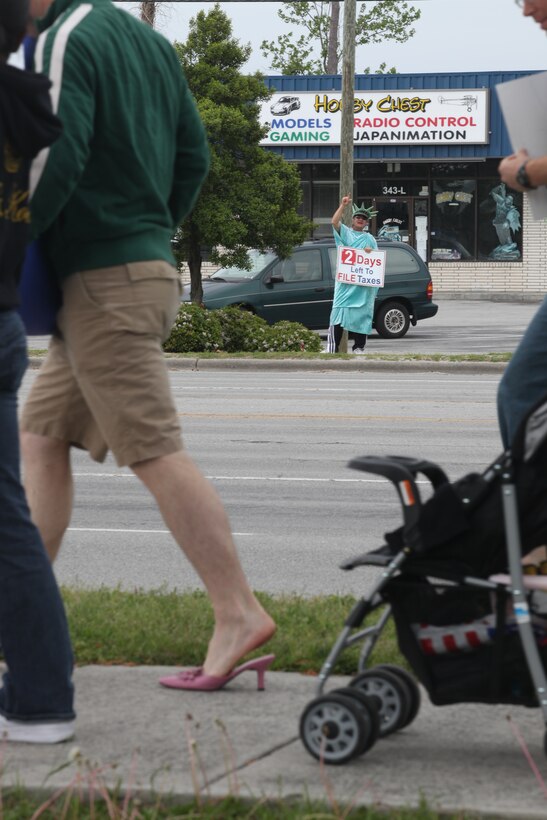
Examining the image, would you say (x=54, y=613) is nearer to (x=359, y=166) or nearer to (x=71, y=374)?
(x=71, y=374)

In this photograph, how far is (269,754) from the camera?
138 inches

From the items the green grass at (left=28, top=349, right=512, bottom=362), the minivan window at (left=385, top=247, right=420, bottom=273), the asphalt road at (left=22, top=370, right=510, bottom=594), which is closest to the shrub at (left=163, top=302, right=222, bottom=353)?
the green grass at (left=28, top=349, right=512, bottom=362)

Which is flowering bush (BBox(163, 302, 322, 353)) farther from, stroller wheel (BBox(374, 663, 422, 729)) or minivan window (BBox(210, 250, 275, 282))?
stroller wheel (BBox(374, 663, 422, 729))

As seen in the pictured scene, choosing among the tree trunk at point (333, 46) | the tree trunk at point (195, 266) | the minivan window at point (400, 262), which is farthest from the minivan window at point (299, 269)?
the tree trunk at point (333, 46)

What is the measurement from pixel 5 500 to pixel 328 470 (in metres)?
6.37

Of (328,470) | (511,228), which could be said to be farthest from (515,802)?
(511,228)

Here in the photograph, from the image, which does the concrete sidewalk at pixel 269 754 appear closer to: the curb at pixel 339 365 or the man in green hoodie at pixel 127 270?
the man in green hoodie at pixel 127 270

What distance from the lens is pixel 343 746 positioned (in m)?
3.38

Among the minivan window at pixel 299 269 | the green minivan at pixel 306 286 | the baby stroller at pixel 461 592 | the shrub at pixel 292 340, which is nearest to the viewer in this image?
the baby stroller at pixel 461 592

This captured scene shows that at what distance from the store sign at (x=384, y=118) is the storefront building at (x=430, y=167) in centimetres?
3

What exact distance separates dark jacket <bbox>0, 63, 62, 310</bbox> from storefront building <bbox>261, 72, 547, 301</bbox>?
36.2m

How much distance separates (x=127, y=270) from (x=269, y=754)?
4.54 ft

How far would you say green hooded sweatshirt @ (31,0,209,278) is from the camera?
12.2 feet

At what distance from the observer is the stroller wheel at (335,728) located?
334 cm
